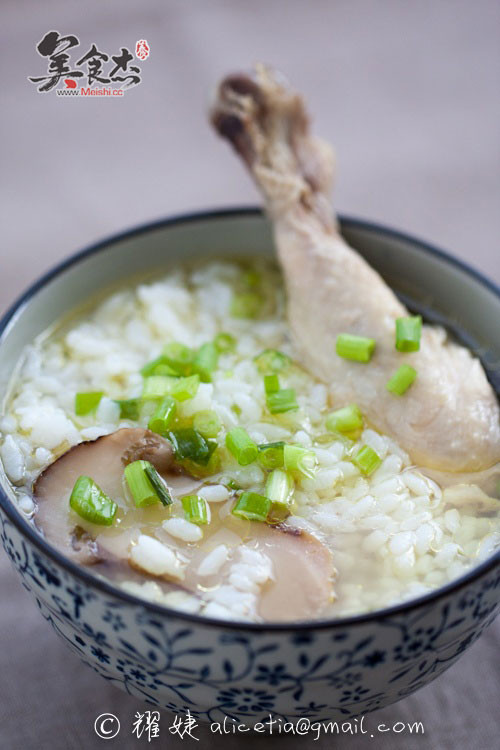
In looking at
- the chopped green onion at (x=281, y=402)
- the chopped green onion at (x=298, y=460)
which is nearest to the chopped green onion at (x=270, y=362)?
the chopped green onion at (x=281, y=402)

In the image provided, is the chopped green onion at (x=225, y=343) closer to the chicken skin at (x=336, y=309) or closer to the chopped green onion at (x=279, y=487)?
the chicken skin at (x=336, y=309)

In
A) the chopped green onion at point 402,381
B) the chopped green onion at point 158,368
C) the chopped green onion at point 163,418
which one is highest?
the chopped green onion at point 158,368

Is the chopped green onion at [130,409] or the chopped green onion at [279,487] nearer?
the chopped green onion at [279,487]

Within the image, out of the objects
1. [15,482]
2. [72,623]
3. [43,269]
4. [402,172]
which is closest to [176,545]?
[72,623]

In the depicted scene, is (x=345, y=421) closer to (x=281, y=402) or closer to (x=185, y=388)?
(x=281, y=402)

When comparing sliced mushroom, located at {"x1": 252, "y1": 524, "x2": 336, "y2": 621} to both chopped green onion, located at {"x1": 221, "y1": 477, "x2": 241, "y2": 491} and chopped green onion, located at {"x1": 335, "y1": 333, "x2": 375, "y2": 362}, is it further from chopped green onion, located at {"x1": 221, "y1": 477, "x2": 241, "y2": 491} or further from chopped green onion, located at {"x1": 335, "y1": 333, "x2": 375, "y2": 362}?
chopped green onion, located at {"x1": 335, "y1": 333, "x2": 375, "y2": 362}

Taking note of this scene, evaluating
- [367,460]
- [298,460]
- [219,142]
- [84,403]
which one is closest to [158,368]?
[84,403]

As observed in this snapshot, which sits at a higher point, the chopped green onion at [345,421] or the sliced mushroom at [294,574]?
the chopped green onion at [345,421]
